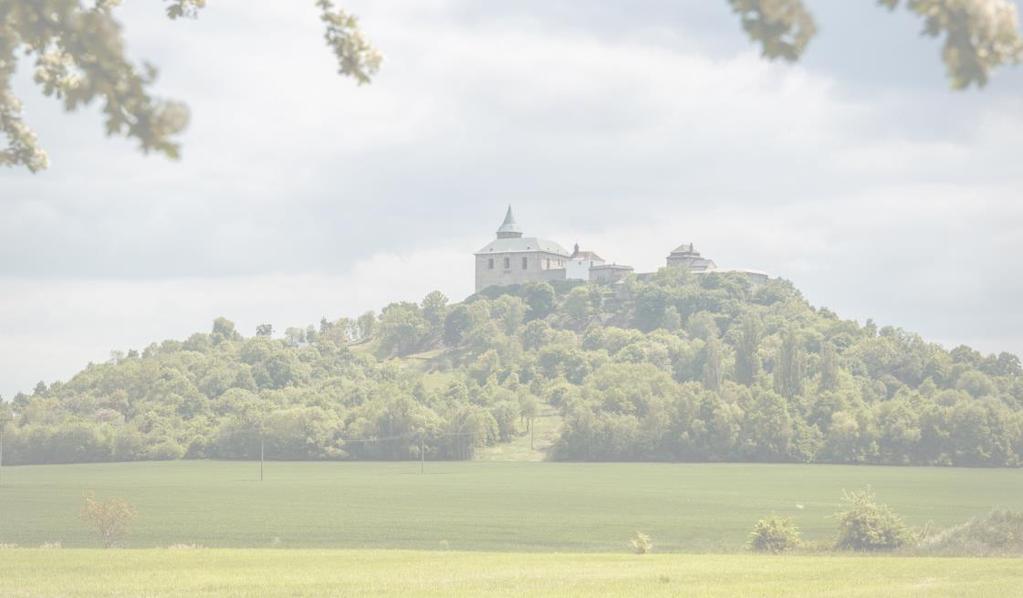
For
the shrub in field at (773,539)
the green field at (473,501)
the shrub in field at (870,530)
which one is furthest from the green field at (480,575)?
the green field at (473,501)

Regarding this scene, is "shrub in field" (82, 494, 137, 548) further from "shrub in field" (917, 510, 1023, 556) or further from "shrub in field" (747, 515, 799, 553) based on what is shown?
"shrub in field" (917, 510, 1023, 556)

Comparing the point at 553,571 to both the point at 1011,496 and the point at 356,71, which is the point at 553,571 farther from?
the point at 1011,496

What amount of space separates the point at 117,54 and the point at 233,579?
31.6 m

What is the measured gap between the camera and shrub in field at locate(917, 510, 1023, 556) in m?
50.5

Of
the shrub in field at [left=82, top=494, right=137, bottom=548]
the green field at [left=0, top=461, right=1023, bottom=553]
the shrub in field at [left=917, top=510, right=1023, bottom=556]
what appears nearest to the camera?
the shrub in field at [left=917, top=510, right=1023, bottom=556]

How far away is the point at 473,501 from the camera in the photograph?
9662 cm

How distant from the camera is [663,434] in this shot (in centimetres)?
17838

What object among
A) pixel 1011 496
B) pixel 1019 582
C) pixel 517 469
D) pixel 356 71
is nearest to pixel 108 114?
pixel 356 71

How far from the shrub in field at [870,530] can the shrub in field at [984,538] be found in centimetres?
110

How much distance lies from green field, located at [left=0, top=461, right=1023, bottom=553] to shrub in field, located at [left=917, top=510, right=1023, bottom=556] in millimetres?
9683

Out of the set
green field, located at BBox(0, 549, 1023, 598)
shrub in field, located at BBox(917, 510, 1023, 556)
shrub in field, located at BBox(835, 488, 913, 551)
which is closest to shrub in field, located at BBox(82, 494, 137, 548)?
green field, located at BBox(0, 549, 1023, 598)

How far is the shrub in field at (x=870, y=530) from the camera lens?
171 feet

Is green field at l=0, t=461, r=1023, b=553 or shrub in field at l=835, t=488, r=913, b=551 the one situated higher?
shrub in field at l=835, t=488, r=913, b=551

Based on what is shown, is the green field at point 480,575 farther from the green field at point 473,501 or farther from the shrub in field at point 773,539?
the green field at point 473,501
